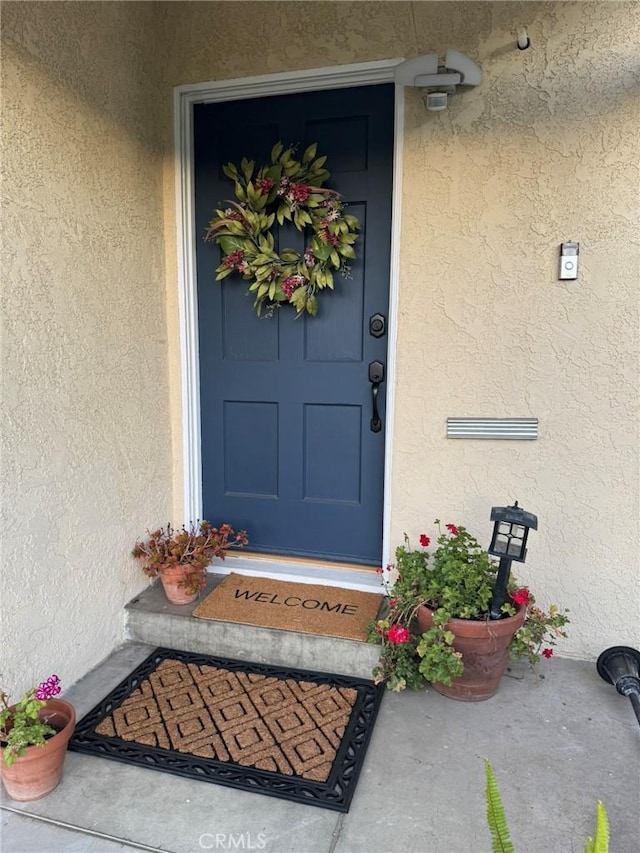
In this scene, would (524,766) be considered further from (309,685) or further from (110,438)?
(110,438)

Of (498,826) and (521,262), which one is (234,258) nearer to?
(521,262)

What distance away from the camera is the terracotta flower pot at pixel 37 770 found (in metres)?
1.52

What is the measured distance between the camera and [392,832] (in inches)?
58.3

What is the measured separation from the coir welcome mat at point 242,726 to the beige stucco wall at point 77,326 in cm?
31

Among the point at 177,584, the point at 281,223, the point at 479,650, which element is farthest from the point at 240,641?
the point at 281,223

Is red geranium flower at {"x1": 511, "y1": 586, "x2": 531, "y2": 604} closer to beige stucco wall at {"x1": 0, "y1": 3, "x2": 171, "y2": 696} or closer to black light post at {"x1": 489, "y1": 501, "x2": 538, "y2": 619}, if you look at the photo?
black light post at {"x1": 489, "y1": 501, "x2": 538, "y2": 619}

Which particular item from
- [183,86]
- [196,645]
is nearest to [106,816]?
[196,645]

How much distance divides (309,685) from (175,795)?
62 cm

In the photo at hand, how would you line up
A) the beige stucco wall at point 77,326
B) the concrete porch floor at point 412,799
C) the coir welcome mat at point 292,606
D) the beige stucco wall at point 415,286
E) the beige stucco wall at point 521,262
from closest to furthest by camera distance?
the concrete porch floor at point 412,799, the beige stucco wall at point 77,326, the beige stucco wall at point 415,286, the beige stucco wall at point 521,262, the coir welcome mat at point 292,606

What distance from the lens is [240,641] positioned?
2.22 meters

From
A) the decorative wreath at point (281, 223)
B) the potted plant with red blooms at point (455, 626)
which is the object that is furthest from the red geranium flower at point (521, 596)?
the decorative wreath at point (281, 223)

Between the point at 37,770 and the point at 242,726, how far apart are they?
2.07 feet

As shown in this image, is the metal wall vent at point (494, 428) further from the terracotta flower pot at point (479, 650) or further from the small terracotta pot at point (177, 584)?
the small terracotta pot at point (177, 584)

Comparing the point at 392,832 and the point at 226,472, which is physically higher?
the point at 226,472
